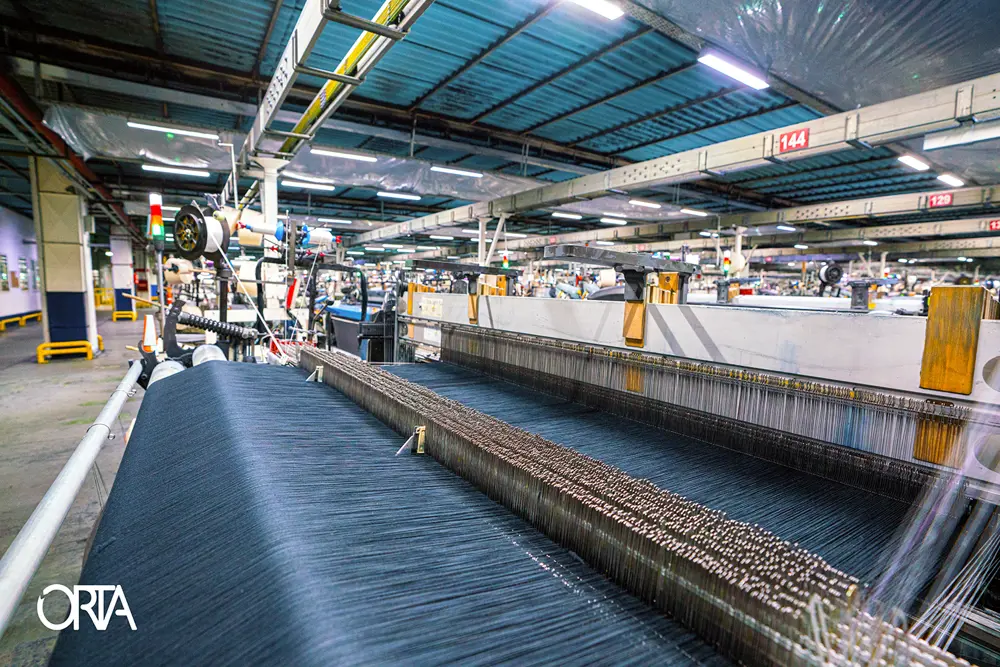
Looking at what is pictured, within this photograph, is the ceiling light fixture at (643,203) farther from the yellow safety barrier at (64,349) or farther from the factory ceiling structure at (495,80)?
the yellow safety barrier at (64,349)

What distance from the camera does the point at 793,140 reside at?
4680 millimetres

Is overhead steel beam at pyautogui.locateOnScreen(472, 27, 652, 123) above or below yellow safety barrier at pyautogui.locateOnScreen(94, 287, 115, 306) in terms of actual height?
above

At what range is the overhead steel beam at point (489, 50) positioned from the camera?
373 cm

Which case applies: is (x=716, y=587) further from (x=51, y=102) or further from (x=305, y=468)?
(x=51, y=102)

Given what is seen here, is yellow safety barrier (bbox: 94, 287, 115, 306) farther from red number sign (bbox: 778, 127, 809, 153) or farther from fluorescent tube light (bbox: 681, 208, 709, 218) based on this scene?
red number sign (bbox: 778, 127, 809, 153)

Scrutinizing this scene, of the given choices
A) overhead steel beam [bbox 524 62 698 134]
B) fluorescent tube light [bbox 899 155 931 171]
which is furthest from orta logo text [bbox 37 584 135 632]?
fluorescent tube light [bbox 899 155 931 171]

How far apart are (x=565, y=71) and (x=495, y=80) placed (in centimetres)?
79

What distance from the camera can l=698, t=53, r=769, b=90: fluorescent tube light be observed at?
3.83 meters

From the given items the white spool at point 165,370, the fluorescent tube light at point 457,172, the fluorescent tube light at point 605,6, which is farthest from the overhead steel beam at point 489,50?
the white spool at point 165,370

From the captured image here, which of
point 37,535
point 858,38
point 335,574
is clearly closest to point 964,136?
point 858,38

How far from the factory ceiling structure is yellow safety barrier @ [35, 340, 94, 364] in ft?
9.27

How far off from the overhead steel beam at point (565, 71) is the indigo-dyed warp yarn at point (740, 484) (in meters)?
3.68

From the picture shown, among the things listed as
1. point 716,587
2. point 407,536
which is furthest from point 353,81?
point 716,587

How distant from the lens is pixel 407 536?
0.87 meters
